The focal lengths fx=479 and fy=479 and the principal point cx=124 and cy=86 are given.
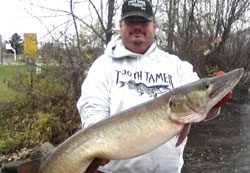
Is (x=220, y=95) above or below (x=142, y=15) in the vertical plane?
below

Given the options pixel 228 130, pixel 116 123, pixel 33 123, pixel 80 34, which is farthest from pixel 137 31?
pixel 228 130

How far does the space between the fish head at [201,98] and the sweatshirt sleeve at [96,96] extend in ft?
2.34

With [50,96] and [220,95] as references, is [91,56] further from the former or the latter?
[220,95]

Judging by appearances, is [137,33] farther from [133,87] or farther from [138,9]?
[133,87]

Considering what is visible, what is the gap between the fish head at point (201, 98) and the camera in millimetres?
3072

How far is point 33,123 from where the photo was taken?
11125mm

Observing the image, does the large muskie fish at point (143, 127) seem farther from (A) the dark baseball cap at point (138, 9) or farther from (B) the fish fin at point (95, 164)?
(A) the dark baseball cap at point (138, 9)

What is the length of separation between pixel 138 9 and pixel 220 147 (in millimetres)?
8662

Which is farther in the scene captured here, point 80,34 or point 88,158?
point 80,34

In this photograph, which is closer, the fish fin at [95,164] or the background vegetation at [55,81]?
the fish fin at [95,164]

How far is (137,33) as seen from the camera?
12.0ft

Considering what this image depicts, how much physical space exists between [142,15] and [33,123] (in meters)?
7.94

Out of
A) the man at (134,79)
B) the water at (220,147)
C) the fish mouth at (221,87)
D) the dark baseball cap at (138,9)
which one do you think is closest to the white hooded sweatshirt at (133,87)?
the man at (134,79)

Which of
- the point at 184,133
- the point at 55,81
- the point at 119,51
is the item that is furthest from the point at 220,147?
the point at 184,133
